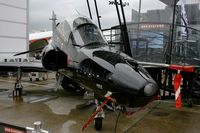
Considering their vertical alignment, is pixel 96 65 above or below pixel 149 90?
above

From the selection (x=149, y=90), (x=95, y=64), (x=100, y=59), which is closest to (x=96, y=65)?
(x=95, y=64)

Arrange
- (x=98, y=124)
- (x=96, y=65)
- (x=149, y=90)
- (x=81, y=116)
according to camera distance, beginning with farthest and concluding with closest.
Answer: (x=81, y=116) < (x=98, y=124) < (x=96, y=65) < (x=149, y=90)

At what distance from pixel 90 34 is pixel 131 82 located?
2.60 meters

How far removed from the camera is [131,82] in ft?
14.9

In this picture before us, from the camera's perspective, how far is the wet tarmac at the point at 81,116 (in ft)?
19.9

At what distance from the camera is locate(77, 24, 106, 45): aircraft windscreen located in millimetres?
6540

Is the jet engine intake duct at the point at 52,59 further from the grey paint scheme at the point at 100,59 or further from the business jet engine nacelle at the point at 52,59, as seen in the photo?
the grey paint scheme at the point at 100,59

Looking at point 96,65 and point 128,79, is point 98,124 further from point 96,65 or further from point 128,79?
point 128,79

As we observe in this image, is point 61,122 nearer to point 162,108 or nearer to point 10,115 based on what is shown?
point 10,115

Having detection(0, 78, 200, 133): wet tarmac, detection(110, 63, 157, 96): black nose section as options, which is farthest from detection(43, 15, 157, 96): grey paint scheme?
detection(0, 78, 200, 133): wet tarmac

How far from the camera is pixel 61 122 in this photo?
6.47m

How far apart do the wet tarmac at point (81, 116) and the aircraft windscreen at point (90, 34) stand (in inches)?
79.7

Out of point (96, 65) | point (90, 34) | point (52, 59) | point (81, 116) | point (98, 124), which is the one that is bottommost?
point (81, 116)

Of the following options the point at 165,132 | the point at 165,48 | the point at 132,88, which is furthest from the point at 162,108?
the point at 132,88
